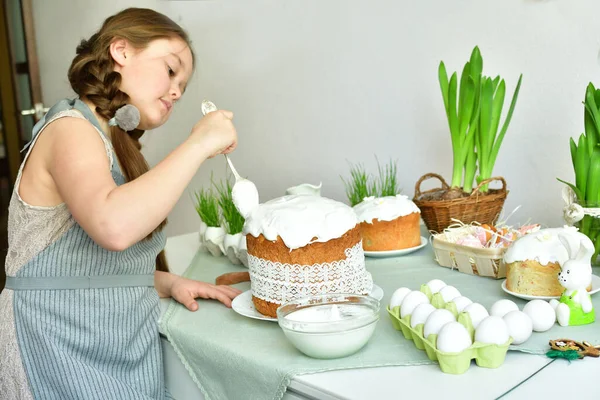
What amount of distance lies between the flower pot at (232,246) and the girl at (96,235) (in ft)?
0.68

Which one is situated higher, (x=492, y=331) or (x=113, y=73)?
(x=113, y=73)

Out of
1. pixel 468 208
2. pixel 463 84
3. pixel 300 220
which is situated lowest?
pixel 468 208

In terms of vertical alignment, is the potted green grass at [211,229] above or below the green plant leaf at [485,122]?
below

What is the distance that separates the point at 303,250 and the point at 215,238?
0.50 metres

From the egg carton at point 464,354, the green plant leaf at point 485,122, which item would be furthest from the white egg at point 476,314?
the green plant leaf at point 485,122

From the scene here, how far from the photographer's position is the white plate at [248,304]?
0.90 meters

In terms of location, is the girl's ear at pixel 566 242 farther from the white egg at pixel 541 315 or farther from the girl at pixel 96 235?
the girl at pixel 96 235

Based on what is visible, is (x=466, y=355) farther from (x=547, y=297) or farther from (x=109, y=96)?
(x=109, y=96)

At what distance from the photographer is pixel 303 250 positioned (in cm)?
85

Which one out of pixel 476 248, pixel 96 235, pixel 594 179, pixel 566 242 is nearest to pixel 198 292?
pixel 96 235

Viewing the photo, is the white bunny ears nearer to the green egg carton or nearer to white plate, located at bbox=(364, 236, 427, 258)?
the green egg carton

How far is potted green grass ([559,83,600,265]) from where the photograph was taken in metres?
1.01

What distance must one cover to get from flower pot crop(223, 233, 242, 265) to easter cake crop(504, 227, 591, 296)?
1.77ft

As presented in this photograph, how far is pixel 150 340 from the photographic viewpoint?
0.96m
